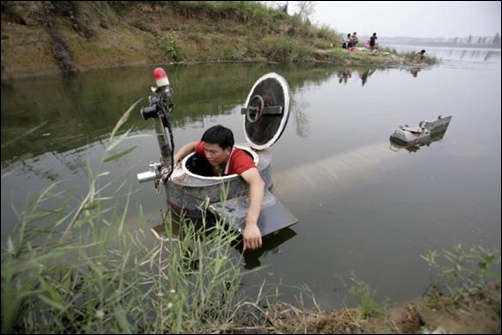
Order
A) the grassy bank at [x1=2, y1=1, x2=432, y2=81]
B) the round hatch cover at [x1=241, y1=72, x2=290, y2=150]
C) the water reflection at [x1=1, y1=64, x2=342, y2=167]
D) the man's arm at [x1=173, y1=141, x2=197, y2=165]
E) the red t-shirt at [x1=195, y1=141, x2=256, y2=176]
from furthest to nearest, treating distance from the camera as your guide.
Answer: the grassy bank at [x1=2, y1=1, x2=432, y2=81]
the water reflection at [x1=1, y1=64, x2=342, y2=167]
the round hatch cover at [x1=241, y1=72, x2=290, y2=150]
the man's arm at [x1=173, y1=141, x2=197, y2=165]
the red t-shirt at [x1=195, y1=141, x2=256, y2=176]

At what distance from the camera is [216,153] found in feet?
9.62

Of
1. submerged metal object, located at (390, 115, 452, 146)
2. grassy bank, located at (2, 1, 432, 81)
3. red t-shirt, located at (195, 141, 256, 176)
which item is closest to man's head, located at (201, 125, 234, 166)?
red t-shirt, located at (195, 141, 256, 176)

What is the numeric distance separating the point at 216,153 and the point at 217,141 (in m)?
0.17

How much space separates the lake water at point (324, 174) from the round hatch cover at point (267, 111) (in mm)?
741

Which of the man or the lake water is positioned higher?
the man

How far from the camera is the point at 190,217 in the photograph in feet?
11.1

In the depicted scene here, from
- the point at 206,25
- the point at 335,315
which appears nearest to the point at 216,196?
the point at 335,315

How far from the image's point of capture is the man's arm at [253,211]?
257cm

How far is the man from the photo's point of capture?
2598 mm

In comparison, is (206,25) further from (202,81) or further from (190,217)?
(190,217)

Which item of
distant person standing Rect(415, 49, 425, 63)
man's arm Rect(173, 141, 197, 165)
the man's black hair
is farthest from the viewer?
distant person standing Rect(415, 49, 425, 63)

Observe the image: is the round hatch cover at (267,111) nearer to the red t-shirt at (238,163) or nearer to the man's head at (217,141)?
the red t-shirt at (238,163)

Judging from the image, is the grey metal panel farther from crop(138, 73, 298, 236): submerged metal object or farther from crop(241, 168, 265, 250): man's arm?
crop(241, 168, 265, 250): man's arm

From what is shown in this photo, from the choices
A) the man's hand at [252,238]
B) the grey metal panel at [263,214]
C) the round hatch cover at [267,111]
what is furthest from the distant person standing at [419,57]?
the man's hand at [252,238]
